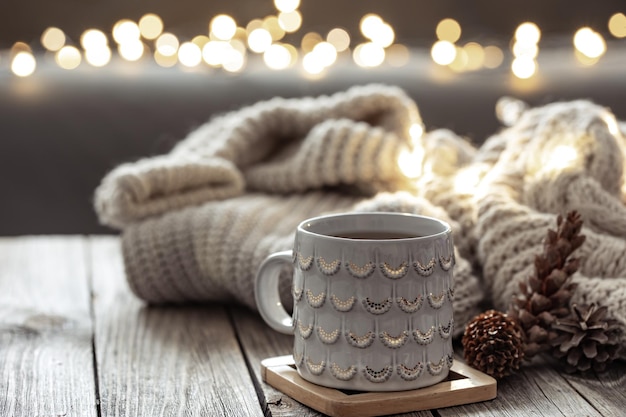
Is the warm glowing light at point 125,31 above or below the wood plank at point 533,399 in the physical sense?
above

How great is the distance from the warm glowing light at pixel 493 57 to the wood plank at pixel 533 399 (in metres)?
0.96

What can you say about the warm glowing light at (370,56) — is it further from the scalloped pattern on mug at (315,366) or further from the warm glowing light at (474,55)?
the scalloped pattern on mug at (315,366)

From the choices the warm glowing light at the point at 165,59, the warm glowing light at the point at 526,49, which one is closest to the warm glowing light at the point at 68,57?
the warm glowing light at the point at 165,59

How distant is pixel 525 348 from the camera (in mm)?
615

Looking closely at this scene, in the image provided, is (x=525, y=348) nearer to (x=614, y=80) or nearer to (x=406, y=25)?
(x=614, y=80)

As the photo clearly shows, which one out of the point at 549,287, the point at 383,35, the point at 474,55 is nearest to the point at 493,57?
the point at 474,55

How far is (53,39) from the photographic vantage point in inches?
67.6

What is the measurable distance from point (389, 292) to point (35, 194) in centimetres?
103

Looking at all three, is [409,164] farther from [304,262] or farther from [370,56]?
[370,56]

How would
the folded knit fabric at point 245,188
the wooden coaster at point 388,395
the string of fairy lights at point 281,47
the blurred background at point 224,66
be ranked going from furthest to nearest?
1. the string of fairy lights at point 281,47
2. the blurred background at point 224,66
3. the folded knit fabric at point 245,188
4. the wooden coaster at point 388,395

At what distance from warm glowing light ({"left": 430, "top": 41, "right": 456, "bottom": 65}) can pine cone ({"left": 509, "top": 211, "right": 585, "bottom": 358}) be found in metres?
0.93

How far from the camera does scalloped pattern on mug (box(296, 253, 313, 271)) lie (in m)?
0.56

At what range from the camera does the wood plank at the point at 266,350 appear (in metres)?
Result: 0.55

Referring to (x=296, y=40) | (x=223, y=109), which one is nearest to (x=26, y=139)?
(x=223, y=109)
